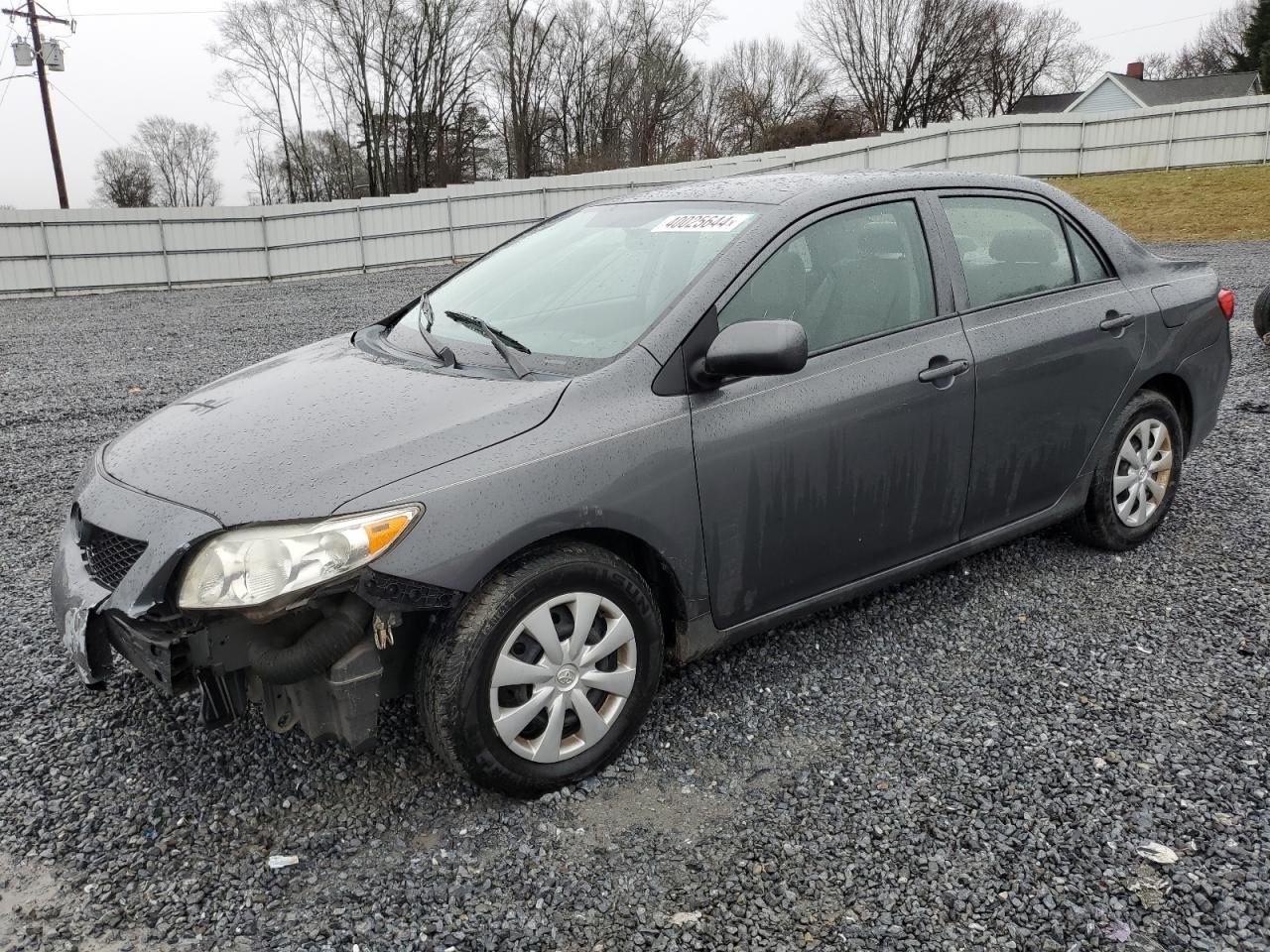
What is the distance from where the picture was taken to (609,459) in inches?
108

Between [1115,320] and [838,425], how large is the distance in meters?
1.62

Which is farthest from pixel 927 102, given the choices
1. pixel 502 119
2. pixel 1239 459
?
pixel 1239 459

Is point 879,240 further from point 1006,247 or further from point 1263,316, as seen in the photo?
point 1263,316

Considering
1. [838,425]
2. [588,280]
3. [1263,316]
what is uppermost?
[588,280]

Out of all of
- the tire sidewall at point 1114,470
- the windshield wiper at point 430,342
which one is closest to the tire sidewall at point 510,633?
the windshield wiper at point 430,342

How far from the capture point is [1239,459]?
5840 millimetres

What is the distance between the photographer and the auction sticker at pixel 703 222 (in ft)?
10.9

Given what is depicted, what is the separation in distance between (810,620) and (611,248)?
1620 mm

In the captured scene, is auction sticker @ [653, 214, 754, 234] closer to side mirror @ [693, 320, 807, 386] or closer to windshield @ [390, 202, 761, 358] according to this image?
windshield @ [390, 202, 761, 358]

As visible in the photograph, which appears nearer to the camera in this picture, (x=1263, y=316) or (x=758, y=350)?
(x=758, y=350)

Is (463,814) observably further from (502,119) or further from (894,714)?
(502,119)

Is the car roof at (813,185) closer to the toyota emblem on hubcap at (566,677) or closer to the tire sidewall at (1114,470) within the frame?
the tire sidewall at (1114,470)

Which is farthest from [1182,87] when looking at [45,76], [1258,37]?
[45,76]

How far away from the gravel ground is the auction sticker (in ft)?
5.01
